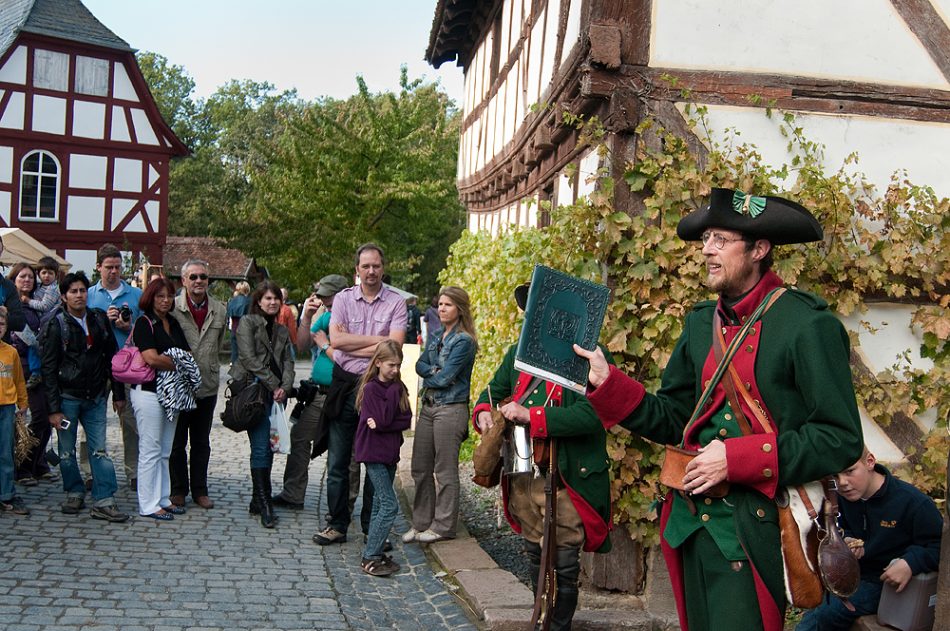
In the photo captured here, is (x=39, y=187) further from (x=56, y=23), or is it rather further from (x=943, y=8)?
(x=943, y=8)

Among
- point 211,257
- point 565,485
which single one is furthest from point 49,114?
point 565,485

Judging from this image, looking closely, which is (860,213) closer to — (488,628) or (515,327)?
(515,327)

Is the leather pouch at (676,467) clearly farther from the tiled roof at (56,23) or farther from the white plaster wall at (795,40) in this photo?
the tiled roof at (56,23)

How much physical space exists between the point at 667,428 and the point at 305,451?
17.5ft

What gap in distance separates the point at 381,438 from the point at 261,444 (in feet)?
5.37

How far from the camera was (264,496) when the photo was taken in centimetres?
801

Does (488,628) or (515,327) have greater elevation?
(515,327)

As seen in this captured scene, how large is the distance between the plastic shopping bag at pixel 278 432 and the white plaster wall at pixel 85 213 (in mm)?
25995

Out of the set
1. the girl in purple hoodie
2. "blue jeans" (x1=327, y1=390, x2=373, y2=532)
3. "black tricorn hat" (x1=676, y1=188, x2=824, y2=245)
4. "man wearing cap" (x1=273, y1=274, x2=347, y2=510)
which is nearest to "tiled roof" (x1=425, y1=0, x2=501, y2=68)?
"man wearing cap" (x1=273, y1=274, x2=347, y2=510)

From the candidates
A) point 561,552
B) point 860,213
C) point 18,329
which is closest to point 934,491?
point 860,213

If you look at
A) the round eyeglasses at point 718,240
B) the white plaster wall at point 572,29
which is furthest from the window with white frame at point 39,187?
the round eyeglasses at point 718,240

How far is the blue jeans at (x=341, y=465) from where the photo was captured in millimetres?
7414

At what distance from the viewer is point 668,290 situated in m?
6.33

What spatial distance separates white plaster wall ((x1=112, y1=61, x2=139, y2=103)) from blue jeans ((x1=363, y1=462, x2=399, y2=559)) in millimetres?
28565
